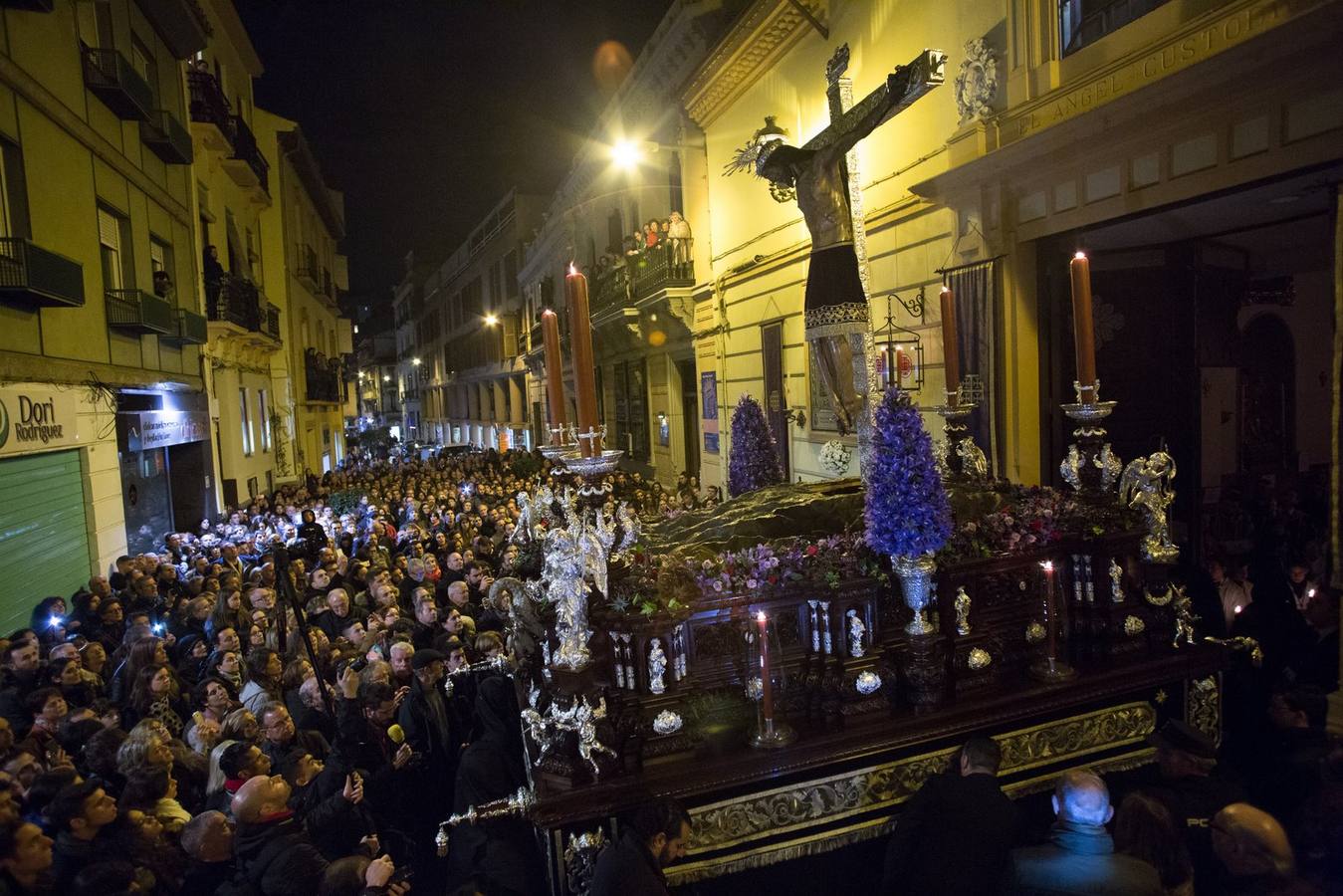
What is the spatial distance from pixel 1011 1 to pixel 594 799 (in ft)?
29.2

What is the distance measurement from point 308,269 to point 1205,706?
28.3 metres

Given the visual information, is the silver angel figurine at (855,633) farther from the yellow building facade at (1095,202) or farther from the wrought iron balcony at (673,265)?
the wrought iron balcony at (673,265)

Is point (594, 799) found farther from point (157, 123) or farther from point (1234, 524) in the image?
point (157, 123)

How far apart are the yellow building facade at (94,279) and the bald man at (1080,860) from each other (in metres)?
9.88

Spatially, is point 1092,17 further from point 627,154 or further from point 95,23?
point 627,154

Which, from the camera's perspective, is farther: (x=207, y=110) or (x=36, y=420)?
(x=207, y=110)

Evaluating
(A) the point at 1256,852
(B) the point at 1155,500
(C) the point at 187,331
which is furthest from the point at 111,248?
(A) the point at 1256,852

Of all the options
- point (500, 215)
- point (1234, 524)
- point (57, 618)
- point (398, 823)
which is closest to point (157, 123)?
point (57, 618)

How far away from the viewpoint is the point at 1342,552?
5152 mm

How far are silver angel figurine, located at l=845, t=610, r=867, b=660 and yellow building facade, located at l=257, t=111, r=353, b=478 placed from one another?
22.2 m

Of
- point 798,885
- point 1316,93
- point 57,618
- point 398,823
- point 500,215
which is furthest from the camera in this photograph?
point 500,215

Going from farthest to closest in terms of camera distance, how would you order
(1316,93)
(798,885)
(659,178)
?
(659,178) → (1316,93) → (798,885)

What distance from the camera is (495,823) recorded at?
399 cm

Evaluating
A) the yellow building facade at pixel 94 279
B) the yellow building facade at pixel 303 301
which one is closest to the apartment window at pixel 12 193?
the yellow building facade at pixel 94 279
